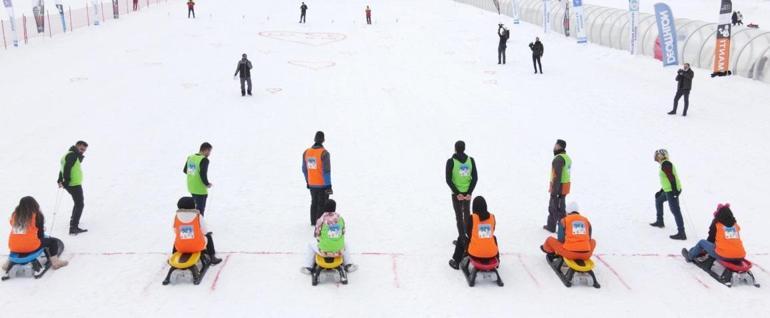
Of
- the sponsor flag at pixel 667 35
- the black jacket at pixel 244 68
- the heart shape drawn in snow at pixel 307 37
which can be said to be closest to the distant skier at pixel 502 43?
the sponsor flag at pixel 667 35

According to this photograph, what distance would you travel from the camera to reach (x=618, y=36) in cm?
2733

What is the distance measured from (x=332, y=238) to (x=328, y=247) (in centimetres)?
15

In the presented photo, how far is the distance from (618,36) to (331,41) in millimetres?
14945

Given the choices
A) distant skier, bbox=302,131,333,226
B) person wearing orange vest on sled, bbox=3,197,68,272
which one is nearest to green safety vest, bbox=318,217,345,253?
distant skier, bbox=302,131,333,226

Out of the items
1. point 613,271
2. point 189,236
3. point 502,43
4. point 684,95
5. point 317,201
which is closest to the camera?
point 189,236

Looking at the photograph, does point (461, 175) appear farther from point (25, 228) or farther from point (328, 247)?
point (25, 228)

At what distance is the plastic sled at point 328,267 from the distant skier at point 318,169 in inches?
70.2

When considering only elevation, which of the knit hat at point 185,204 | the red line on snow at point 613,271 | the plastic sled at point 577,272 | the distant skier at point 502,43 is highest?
the distant skier at point 502,43

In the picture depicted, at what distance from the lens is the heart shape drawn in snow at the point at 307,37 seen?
31578 mm

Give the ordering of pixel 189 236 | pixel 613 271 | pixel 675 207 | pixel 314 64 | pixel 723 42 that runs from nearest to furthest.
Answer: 1. pixel 189 236
2. pixel 613 271
3. pixel 675 207
4. pixel 723 42
5. pixel 314 64

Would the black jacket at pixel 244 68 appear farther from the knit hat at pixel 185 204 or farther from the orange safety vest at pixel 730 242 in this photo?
the orange safety vest at pixel 730 242

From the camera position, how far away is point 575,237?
7730 mm

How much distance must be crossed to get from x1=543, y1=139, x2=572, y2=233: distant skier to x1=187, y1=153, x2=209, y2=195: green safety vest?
5.65 meters

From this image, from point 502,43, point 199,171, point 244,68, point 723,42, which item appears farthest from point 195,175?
point 723,42
